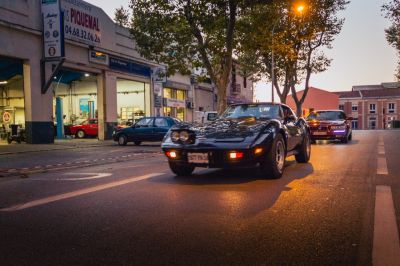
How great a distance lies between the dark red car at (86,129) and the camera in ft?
89.8

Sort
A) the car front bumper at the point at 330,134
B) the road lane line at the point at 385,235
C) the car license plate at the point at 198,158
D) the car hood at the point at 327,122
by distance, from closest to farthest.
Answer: the road lane line at the point at 385,235 < the car license plate at the point at 198,158 < the car front bumper at the point at 330,134 < the car hood at the point at 327,122

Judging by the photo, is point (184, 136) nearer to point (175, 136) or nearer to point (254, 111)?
point (175, 136)

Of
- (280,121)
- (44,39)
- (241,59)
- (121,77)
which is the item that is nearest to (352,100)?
(241,59)

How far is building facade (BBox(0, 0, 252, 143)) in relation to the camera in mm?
19047

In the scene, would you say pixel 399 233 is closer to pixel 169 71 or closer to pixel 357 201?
pixel 357 201

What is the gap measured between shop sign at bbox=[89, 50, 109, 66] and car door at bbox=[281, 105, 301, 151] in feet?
55.1

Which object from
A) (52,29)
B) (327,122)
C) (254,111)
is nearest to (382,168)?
(254,111)

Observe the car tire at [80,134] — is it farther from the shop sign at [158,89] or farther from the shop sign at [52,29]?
the shop sign at [52,29]

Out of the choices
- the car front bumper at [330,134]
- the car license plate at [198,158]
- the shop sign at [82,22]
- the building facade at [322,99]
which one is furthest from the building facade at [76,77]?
the building facade at [322,99]

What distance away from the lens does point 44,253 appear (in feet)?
10.0

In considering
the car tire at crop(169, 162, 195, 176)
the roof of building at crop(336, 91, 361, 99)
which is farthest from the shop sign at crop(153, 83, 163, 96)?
the roof of building at crop(336, 91, 361, 99)

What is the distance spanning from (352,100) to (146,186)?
86.3 meters

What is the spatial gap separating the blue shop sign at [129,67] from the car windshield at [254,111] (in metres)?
18.3

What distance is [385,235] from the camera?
3420 mm
